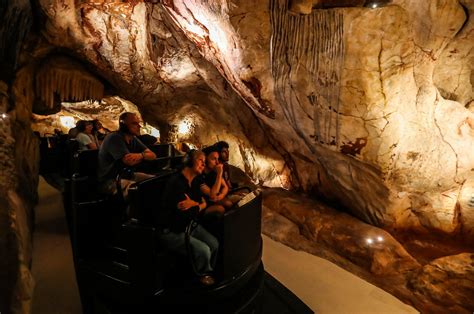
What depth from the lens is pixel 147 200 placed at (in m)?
2.31

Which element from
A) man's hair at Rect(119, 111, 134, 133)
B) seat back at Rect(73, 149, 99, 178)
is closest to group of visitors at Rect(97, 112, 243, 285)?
man's hair at Rect(119, 111, 134, 133)

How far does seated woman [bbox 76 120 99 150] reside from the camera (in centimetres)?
464

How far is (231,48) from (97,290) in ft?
11.9

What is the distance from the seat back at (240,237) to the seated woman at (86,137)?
135 inches

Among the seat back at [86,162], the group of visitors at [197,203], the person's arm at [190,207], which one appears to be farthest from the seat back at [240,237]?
the seat back at [86,162]

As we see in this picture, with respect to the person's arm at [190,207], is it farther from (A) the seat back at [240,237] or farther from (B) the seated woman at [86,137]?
(B) the seated woman at [86,137]

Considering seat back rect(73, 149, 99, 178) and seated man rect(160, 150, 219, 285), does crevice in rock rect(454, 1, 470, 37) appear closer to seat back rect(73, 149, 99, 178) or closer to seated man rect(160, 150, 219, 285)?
seated man rect(160, 150, 219, 285)

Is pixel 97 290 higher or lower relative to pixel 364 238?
higher

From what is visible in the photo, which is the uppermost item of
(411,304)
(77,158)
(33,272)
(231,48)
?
(231,48)

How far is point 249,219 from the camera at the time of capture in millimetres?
2260

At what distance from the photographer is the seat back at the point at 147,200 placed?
2.15 metres

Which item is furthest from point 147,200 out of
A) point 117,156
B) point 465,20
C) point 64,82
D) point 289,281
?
point 64,82

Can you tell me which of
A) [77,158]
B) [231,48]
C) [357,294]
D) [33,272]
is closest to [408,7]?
[231,48]

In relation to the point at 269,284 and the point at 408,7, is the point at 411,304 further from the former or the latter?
the point at 408,7
